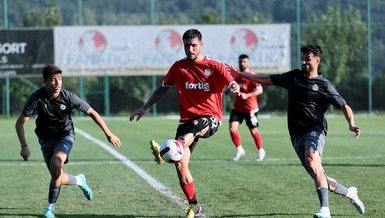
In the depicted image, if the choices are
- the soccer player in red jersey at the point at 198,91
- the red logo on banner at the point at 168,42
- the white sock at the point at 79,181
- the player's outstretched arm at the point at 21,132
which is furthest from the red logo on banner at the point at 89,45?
the soccer player in red jersey at the point at 198,91

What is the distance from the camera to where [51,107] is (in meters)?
9.93

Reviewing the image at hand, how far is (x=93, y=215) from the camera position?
983cm

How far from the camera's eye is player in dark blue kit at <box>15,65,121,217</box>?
32.0ft

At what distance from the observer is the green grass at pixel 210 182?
10133mm

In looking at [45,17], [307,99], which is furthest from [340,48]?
[307,99]

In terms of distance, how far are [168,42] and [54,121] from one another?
2898 cm

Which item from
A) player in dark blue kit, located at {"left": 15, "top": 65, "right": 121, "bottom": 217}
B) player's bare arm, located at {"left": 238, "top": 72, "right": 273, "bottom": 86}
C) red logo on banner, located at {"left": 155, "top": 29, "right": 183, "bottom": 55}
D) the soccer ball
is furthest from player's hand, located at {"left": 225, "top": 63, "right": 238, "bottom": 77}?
red logo on banner, located at {"left": 155, "top": 29, "right": 183, "bottom": 55}

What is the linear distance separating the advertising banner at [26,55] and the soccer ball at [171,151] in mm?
29915

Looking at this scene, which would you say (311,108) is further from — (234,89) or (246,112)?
(246,112)

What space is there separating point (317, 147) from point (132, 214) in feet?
6.90

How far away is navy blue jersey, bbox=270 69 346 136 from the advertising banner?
29.7m

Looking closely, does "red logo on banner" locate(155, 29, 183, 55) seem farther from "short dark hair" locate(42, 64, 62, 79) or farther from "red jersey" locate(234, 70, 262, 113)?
"short dark hair" locate(42, 64, 62, 79)

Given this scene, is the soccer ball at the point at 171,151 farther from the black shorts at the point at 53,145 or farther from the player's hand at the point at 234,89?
the black shorts at the point at 53,145

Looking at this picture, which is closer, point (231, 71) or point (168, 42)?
point (231, 71)
